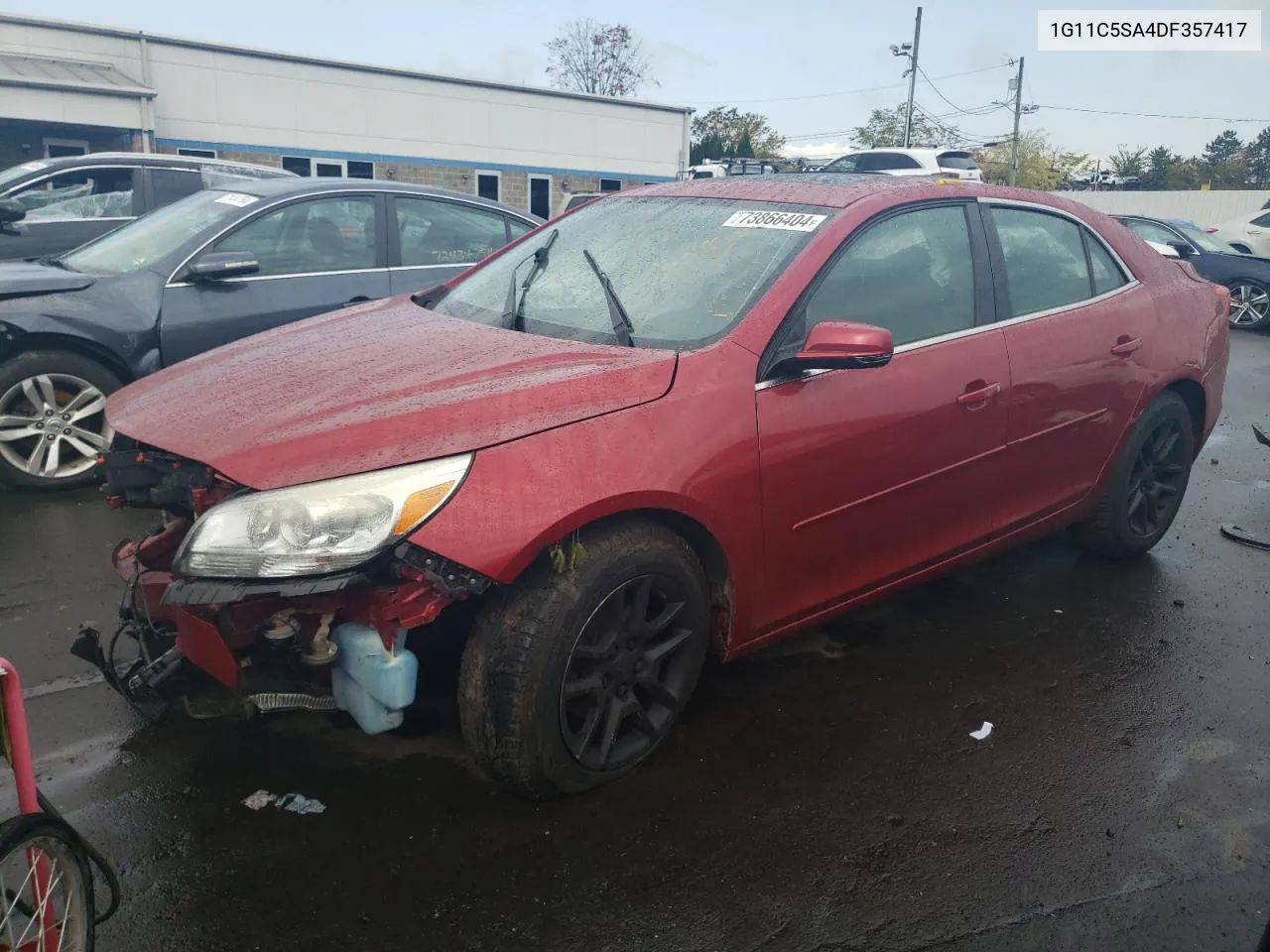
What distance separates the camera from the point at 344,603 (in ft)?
8.15

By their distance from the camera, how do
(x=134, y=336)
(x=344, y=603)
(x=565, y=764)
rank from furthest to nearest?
(x=134, y=336)
(x=565, y=764)
(x=344, y=603)

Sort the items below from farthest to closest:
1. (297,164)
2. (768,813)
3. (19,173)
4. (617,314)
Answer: (297,164), (19,173), (617,314), (768,813)

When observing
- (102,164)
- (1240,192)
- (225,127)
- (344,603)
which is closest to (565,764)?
(344,603)

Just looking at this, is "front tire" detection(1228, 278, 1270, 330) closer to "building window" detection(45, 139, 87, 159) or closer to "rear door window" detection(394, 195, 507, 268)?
"rear door window" detection(394, 195, 507, 268)

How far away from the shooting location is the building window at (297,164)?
2403cm

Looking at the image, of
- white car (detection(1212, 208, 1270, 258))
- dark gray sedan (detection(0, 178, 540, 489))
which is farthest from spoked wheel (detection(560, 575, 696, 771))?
white car (detection(1212, 208, 1270, 258))

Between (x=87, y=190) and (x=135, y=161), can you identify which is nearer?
(x=87, y=190)

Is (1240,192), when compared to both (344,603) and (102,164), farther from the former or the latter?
(344,603)

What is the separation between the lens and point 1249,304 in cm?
1415

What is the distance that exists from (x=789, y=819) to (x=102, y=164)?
7379mm

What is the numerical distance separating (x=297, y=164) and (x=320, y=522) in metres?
24.7

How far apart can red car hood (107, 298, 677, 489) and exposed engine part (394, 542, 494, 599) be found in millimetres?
223

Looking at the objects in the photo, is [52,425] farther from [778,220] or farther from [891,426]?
[891,426]

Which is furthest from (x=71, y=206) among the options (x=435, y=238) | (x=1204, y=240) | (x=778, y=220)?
(x=1204, y=240)
